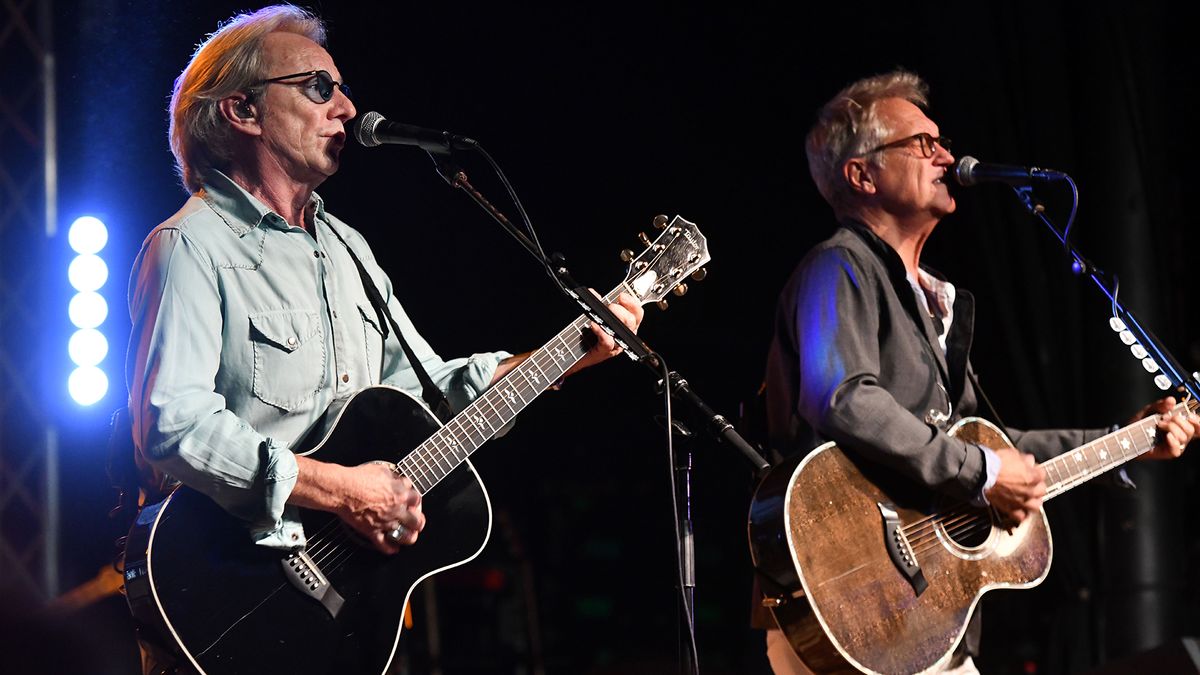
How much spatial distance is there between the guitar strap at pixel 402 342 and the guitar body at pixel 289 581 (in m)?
0.22

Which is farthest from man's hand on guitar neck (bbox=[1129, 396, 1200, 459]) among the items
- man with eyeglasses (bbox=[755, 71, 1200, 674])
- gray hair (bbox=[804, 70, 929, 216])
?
gray hair (bbox=[804, 70, 929, 216])

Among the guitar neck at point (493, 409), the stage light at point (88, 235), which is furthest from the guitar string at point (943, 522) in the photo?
the stage light at point (88, 235)

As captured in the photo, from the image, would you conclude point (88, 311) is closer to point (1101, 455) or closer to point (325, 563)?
point (325, 563)

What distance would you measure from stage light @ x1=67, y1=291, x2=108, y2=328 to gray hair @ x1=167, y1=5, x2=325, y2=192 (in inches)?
25.6

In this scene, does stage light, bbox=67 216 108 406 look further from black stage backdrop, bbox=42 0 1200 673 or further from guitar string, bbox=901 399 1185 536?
guitar string, bbox=901 399 1185 536

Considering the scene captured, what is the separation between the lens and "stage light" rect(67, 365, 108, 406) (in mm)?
3508

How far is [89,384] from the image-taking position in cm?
351

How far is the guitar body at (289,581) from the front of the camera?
251 centimetres

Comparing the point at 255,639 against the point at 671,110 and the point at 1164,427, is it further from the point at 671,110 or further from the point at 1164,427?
the point at 671,110

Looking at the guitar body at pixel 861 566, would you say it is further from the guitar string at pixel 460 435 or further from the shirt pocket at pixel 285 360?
the shirt pocket at pixel 285 360

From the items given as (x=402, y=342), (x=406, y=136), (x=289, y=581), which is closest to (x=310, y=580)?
(x=289, y=581)

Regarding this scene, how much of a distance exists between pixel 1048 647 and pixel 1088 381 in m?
1.17

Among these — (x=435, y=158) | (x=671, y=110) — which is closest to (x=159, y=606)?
(x=435, y=158)

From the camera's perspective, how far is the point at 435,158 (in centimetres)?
288
